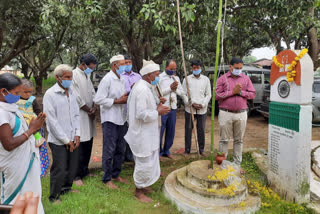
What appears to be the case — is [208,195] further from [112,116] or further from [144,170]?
[112,116]

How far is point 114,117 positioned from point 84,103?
0.51 meters

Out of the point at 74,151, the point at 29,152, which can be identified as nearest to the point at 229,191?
the point at 74,151

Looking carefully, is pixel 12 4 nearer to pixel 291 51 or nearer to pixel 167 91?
pixel 167 91

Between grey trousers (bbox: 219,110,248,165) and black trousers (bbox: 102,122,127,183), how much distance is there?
173cm

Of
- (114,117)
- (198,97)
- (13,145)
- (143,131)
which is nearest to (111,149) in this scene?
(114,117)

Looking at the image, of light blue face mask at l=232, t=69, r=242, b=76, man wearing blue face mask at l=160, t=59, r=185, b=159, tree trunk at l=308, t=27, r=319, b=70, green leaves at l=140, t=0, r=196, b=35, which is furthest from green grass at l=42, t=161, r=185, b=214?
tree trunk at l=308, t=27, r=319, b=70

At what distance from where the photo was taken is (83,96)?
390 centimetres

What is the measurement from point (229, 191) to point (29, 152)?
2.35 meters

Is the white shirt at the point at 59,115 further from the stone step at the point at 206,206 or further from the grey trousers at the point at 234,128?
the grey trousers at the point at 234,128

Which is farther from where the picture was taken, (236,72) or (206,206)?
(236,72)

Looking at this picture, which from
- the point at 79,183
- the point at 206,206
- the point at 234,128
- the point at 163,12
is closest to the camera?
the point at 206,206

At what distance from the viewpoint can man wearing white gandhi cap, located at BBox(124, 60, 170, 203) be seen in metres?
3.28

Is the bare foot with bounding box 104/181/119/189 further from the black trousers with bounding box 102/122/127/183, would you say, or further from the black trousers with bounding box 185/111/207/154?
the black trousers with bounding box 185/111/207/154

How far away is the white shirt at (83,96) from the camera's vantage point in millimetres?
3826
